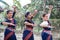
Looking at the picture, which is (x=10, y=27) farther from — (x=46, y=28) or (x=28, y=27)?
(x=46, y=28)

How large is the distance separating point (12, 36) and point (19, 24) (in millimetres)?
258

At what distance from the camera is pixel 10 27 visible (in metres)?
3.85

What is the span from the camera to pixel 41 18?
4.02 m

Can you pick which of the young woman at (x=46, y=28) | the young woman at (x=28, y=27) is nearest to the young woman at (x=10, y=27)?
the young woman at (x=28, y=27)

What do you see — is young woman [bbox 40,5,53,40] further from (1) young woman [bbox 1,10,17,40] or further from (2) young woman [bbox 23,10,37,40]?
(1) young woman [bbox 1,10,17,40]

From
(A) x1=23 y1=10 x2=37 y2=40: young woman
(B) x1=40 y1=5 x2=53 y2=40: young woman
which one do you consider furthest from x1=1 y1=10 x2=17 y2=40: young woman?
(B) x1=40 y1=5 x2=53 y2=40: young woman

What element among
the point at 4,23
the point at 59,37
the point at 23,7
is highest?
the point at 23,7

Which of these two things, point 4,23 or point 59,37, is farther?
point 59,37

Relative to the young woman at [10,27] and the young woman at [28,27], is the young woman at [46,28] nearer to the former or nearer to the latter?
the young woman at [28,27]

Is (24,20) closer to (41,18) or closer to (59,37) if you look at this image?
(41,18)

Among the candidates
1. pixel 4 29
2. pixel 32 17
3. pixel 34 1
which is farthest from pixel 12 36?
pixel 34 1

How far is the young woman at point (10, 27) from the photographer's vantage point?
384 centimetres

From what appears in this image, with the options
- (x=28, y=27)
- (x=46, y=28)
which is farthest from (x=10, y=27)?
(x=46, y=28)

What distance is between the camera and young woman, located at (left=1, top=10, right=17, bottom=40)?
3.84 m
